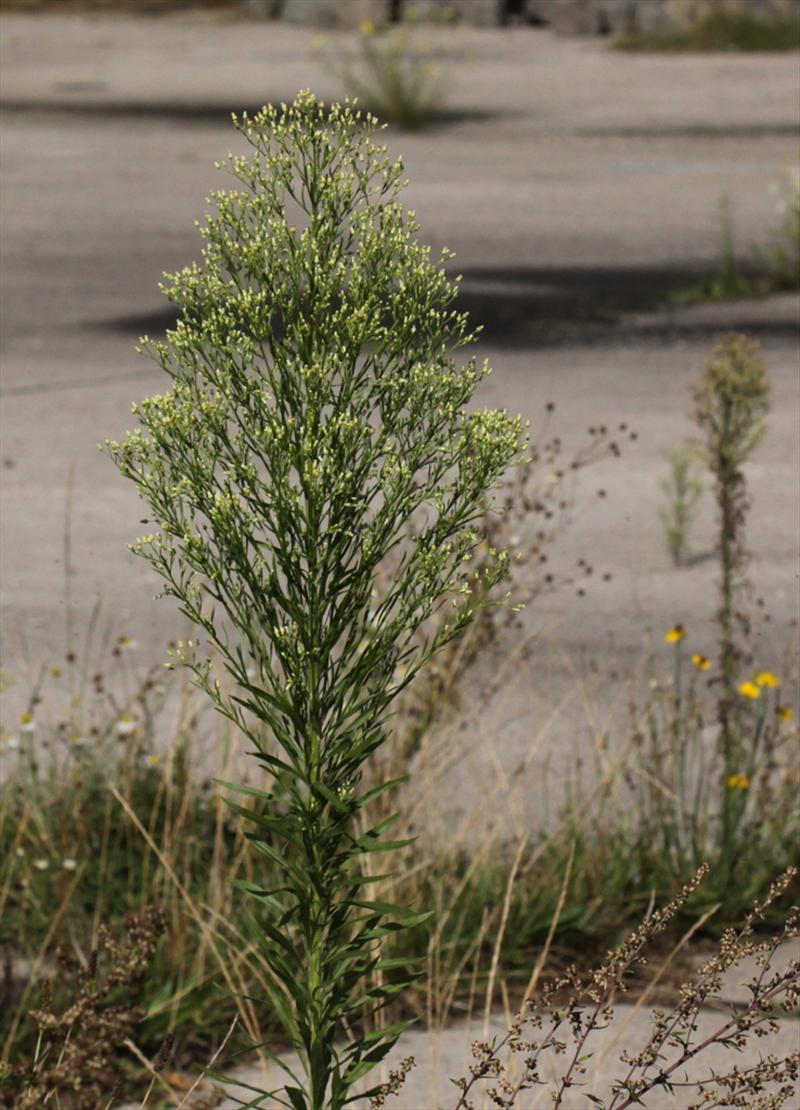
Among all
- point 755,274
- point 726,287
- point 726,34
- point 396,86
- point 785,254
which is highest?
point 726,34

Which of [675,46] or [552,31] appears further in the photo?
[552,31]

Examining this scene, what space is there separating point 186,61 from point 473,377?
915 inches

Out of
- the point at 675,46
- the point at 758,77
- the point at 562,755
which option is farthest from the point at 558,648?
the point at 675,46

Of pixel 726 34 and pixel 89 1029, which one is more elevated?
pixel 726 34

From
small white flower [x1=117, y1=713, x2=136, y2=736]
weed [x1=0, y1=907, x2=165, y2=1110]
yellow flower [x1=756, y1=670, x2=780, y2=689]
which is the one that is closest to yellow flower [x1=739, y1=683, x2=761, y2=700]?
yellow flower [x1=756, y1=670, x2=780, y2=689]

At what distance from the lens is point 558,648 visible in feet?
18.5

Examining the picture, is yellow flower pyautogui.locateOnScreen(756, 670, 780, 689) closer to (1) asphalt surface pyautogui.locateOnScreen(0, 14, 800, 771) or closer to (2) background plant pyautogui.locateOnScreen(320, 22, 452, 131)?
(1) asphalt surface pyautogui.locateOnScreen(0, 14, 800, 771)

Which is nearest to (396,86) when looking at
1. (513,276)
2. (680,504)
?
(513,276)

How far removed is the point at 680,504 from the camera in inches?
244

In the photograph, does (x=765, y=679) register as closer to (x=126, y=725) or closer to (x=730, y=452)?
(x=730, y=452)

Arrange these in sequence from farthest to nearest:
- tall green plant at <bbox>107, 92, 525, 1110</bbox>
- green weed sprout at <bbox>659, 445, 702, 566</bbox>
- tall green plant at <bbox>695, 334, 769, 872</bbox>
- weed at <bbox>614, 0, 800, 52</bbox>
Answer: weed at <bbox>614, 0, 800, 52</bbox> < green weed sprout at <bbox>659, 445, 702, 566</bbox> < tall green plant at <bbox>695, 334, 769, 872</bbox> < tall green plant at <bbox>107, 92, 525, 1110</bbox>

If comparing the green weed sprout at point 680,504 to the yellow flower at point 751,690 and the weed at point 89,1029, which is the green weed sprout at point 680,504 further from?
the weed at point 89,1029

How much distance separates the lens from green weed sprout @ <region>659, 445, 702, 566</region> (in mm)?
6062

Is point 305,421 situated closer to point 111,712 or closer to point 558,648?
point 111,712
